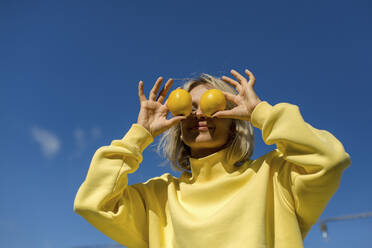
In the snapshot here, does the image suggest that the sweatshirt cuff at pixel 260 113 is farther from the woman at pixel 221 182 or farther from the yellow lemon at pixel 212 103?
the yellow lemon at pixel 212 103

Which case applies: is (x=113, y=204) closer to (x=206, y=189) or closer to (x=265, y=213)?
(x=206, y=189)

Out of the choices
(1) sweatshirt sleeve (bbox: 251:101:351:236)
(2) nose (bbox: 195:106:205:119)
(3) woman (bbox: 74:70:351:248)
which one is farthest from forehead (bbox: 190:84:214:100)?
(1) sweatshirt sleeve (bbox: 251:101:351:236)

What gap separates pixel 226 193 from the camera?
2.00 meters

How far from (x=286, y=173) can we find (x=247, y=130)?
0.50 m

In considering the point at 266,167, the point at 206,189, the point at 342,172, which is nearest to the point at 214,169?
the point at 206,189

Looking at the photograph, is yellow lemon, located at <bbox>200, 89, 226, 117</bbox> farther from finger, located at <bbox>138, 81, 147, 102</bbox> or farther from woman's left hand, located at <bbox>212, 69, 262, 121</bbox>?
finger, located at <bbox>138, 81, 147, 102</bbox>

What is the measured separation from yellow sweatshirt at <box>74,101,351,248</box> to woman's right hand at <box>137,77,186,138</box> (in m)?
0.08

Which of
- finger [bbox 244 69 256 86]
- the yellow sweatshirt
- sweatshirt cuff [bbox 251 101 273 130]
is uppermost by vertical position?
finger [bbox 244 69 256 86]

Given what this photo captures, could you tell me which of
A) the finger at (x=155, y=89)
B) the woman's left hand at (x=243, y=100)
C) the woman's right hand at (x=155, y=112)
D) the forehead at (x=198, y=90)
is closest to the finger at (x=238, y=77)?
the woman's left hand at (x=243, y=100)

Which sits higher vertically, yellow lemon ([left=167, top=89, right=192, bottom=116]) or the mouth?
yellow lemon ([left=167, top=89, right=192, bottom=116])

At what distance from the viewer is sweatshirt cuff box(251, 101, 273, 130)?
1.88 m

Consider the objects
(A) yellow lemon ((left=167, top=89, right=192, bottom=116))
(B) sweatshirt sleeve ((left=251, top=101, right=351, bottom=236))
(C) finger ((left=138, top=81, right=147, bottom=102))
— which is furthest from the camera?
(C) finger ((left=138, top=81, right=147, bottom=102))

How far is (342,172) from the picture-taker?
5.55ft

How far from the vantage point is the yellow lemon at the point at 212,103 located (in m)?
2.06
